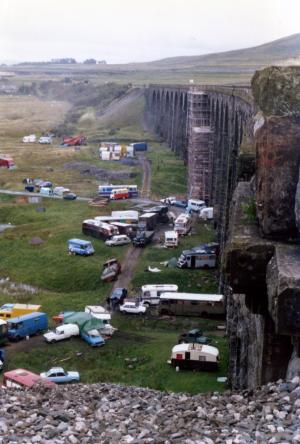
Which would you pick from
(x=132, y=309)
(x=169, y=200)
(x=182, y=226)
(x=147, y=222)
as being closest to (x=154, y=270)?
(x=132, y=309)

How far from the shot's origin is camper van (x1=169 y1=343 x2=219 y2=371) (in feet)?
82.3

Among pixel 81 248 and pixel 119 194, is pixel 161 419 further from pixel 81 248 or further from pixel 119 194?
pixel 119 194

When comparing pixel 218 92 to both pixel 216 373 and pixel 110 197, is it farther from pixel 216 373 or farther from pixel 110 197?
pixel 216 373

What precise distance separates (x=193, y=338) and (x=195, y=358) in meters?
3.17

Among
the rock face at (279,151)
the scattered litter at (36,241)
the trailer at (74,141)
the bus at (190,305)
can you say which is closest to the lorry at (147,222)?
the scattered litter at (36,241)

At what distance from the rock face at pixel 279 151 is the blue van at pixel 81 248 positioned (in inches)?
1304

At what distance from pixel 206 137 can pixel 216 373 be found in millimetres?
34333

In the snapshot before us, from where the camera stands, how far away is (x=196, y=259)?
3909cm

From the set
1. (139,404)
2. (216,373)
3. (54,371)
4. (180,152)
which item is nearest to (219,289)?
(216,373)

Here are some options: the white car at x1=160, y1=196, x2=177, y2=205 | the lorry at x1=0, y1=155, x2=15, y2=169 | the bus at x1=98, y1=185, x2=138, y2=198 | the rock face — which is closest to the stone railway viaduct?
the rock face

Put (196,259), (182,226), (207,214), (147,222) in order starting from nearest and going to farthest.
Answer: (196,259) < (182,226) < (147,222) < (207,214)

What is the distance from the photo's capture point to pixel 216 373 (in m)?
24.9

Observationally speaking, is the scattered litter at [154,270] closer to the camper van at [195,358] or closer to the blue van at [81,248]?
the blue van at [81,248]

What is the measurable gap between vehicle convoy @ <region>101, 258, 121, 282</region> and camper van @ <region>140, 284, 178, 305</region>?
3276 millimetres
